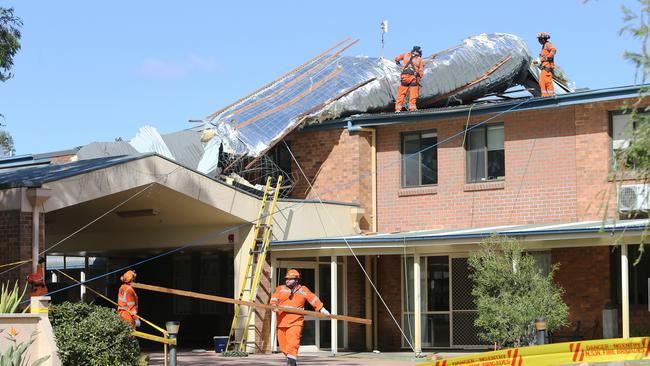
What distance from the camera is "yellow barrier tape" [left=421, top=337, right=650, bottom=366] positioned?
45.0ft

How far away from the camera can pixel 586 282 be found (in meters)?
25.8

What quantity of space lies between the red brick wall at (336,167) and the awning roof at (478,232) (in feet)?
6.52

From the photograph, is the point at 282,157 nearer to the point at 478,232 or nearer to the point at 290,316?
the point at 478,232

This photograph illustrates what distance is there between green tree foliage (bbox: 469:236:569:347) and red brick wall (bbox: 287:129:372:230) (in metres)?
6.47

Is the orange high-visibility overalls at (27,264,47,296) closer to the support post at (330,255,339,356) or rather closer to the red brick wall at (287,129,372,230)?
the support post at (330,255,339,356)

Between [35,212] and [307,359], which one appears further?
[307,359]

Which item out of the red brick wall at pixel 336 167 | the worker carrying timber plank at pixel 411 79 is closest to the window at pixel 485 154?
the worker carrying timber plank at pixel 411 79

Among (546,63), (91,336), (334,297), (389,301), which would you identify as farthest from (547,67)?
(91,336)

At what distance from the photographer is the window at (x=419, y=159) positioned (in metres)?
28.5

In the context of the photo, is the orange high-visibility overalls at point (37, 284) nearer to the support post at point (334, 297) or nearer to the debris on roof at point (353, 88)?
the support post at point (334, 297)

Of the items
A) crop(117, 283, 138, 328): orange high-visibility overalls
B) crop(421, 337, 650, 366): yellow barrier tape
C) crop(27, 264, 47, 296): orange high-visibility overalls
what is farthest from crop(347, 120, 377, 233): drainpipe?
crop(421, 337, 650, 366): yellow barrier tape

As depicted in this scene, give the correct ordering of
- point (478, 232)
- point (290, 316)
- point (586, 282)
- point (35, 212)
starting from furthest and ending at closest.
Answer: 1. point (586, 282)
2. point (478, 232)
3. point (35, 212)
4. point (290, 316)

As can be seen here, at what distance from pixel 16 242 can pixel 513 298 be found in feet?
30.6

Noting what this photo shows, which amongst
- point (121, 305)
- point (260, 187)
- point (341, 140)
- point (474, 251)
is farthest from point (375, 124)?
point (121, 305)
